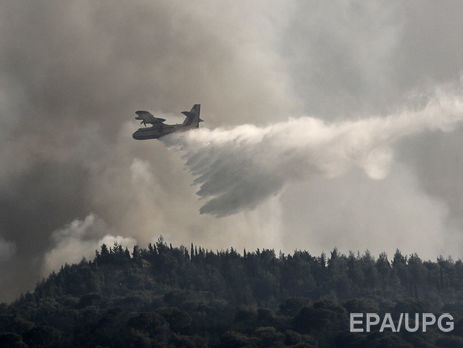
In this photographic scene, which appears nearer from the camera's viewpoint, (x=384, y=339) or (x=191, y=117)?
(x=191, y=117)

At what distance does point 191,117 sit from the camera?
179750 mm

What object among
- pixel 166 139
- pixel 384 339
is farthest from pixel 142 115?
pixel 384 339

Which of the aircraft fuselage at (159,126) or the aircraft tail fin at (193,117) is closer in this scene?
the aircraft fuselage at (159,126)

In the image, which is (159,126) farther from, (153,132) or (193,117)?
(193,117)

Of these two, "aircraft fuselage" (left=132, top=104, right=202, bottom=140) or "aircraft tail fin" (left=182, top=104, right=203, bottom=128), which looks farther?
"aircraft tail fin" (left=182, top=104, right=203, bottom=128)

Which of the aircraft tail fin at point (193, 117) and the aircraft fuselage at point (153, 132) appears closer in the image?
the aircraft fuselage at point (153, 132)

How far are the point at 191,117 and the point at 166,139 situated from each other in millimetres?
9056

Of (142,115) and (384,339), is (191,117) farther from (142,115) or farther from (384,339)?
(384,339)

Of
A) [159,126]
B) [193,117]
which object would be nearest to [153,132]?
[159,126]

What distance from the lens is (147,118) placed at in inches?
6845

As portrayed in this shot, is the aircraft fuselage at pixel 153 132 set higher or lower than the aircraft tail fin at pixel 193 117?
lower

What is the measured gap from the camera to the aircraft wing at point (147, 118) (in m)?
172

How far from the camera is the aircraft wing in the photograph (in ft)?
565

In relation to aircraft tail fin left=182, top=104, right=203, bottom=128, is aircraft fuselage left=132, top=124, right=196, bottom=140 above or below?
below
